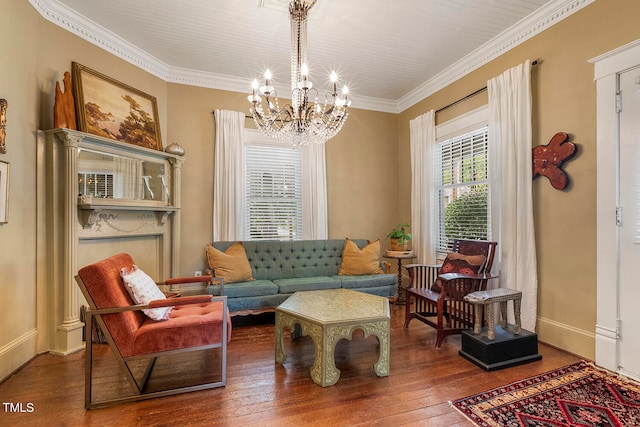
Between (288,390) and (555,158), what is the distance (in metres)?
3.07

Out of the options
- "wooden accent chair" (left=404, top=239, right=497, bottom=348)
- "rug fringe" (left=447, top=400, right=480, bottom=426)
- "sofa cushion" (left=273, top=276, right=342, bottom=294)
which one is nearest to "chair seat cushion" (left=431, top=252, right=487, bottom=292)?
"wooden accent chair" (left=404, top=239, right=497, bottom=348)

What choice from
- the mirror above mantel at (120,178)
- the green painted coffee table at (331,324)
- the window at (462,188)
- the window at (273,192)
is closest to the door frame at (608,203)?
the window at (462,188)

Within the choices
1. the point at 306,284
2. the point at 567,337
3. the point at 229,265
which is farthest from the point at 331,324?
the point at 567,337

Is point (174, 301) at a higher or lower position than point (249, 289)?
higher

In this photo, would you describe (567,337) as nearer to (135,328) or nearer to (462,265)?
(462,265)

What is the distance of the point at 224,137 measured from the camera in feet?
14.4

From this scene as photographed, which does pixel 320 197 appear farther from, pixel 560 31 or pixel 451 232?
pixel 560 31

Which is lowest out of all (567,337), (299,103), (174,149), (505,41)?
(567,337)

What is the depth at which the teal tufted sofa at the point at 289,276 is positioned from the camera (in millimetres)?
3625

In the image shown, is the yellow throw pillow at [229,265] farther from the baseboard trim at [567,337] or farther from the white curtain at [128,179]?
the baseboard trim at [567,337]

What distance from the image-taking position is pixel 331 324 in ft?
7.60

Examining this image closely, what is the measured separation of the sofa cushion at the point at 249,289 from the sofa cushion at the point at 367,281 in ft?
2.99

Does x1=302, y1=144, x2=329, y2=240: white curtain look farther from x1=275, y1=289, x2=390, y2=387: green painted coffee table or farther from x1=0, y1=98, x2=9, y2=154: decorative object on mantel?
x1=0, y1=98, x2=9, y2=154: decorative object on mantel

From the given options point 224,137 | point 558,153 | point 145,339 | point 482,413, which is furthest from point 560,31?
point 145,339
